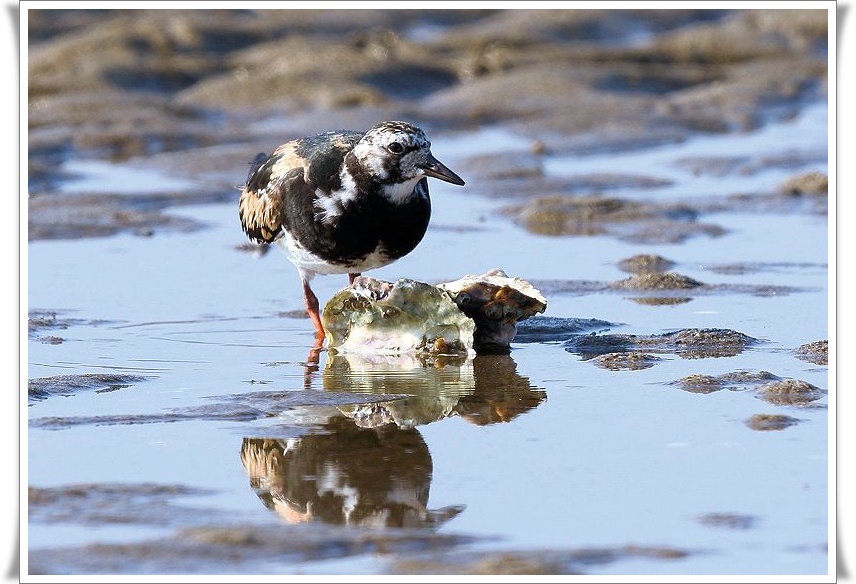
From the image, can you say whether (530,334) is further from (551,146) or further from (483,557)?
(551,146)

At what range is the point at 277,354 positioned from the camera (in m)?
7.46

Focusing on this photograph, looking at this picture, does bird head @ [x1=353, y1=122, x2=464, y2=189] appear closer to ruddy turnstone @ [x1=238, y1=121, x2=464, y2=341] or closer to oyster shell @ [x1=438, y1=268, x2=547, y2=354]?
ruddy turnstone @ [x1=238, y1=121, x2=464, y2=341]

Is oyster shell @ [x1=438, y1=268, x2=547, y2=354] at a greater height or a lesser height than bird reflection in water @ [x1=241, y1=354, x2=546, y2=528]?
greater

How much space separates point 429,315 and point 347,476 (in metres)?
2.09

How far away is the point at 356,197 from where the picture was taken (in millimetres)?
7402

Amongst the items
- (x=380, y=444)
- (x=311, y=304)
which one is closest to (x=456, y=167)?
(x=311, y=304)

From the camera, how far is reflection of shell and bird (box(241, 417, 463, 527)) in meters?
4.93

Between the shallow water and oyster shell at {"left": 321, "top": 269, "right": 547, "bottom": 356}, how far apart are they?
0.19m

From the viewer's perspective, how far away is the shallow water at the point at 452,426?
15.2 ft

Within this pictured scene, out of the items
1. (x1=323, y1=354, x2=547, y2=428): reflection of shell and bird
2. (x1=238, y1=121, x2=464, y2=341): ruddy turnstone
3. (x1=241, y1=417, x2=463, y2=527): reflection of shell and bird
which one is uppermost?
(x1=238, y1=121, x2=464, y2=341): ruddy turnstone

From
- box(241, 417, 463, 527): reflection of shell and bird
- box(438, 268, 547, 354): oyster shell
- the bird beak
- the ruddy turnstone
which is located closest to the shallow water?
box(241, 417, 463, 527): reflection of shell and bird

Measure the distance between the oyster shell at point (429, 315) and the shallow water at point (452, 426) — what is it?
0.19 m

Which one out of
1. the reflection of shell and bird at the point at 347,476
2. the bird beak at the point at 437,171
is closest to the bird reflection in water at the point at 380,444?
the reflection of shell and bird at the point at 347,476

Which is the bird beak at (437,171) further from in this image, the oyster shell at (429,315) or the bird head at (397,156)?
the oyster shell at (429,315)
